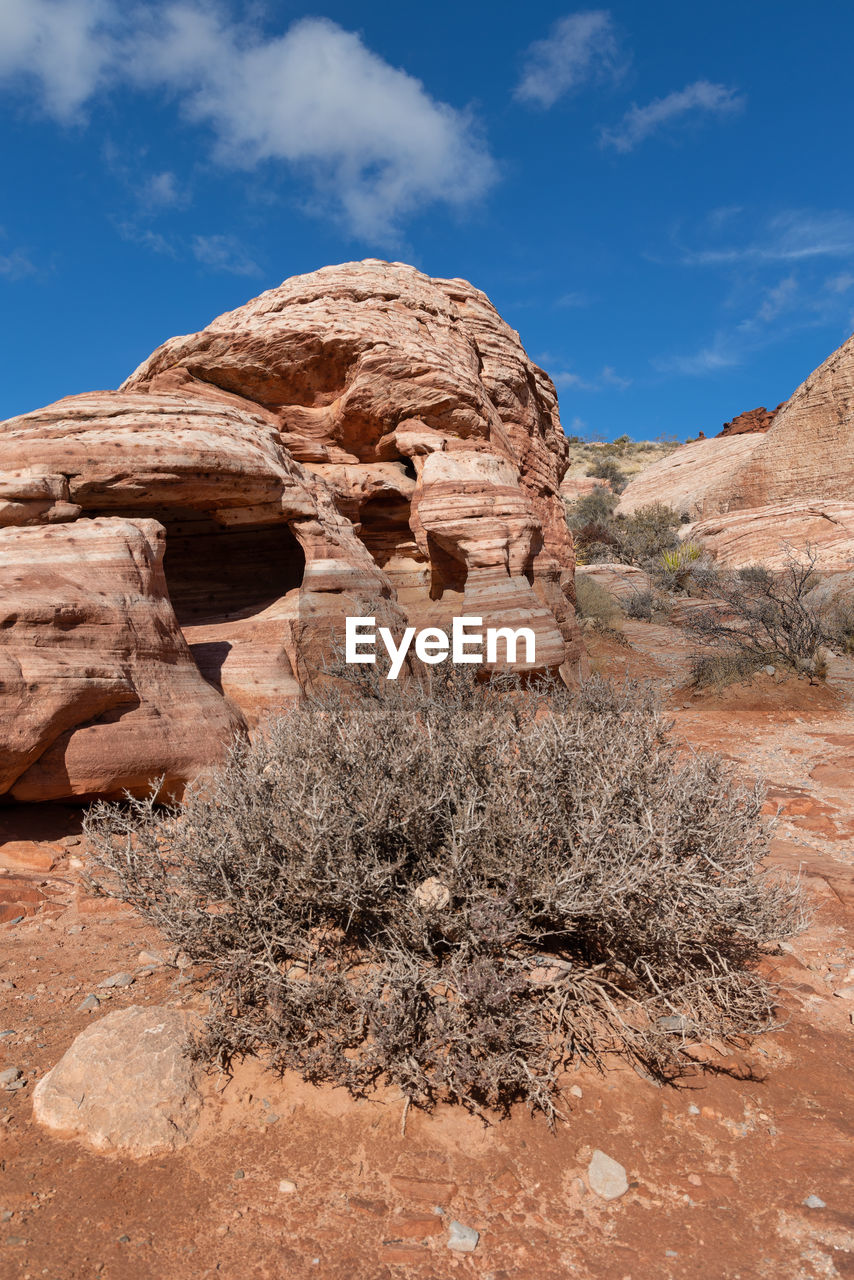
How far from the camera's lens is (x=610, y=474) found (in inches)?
1268

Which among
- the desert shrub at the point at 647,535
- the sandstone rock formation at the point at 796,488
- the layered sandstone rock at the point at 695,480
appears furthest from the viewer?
the layered sandstone rock at the point at 695,480

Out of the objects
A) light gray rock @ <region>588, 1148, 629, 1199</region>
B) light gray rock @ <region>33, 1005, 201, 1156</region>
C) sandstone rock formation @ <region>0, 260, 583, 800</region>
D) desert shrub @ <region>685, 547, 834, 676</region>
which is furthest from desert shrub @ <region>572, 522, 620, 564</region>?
light gray rock @ <region>33, 1005, 201, 1156</region>

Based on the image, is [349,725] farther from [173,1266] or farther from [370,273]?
[370,273]

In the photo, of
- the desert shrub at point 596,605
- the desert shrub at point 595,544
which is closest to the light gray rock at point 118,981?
the desert shrub at point 596,605

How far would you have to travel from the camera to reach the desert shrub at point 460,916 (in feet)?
7.54

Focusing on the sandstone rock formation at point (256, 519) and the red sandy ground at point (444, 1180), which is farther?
the sandstone rock formation at point (256, 519)

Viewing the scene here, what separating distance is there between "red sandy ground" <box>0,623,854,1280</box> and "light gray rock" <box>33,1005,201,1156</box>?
5cm

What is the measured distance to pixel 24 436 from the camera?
5.89 m

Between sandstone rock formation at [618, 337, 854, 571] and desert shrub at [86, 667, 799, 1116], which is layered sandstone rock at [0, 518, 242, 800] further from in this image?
sandstone rock formation at [618, 337, 854, 571]

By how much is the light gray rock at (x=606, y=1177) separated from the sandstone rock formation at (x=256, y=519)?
361cm

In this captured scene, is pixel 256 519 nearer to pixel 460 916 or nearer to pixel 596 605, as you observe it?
pixel 460 916

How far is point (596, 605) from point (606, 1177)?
1231cm

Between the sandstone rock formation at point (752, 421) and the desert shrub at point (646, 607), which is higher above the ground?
the sandstone rock formation at point (752, 421)

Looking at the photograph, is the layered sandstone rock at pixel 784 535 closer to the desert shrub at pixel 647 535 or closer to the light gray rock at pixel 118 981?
the desert shrub at pixel 647 535
